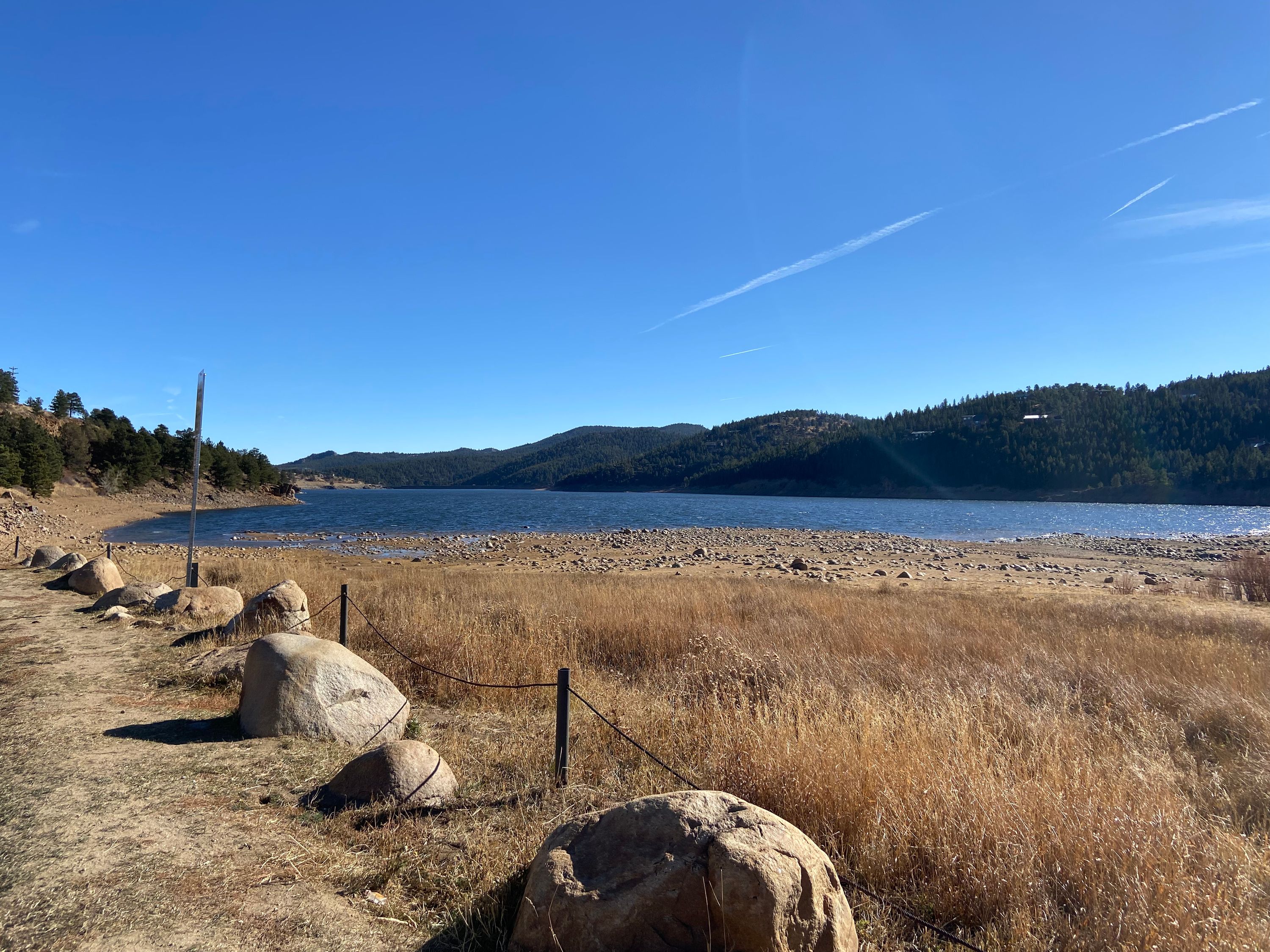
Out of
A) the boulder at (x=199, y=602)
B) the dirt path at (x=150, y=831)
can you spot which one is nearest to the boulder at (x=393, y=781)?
the dirt path at (x=150, y=831)

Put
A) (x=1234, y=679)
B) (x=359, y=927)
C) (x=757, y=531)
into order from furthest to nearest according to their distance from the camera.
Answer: (x=757, y=531) < (x=1234, y=679) < (x=359, y=927)

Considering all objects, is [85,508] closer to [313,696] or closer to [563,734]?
[313,696]

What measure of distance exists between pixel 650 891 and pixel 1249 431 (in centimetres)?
16922

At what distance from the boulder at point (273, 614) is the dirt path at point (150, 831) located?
7.37ft

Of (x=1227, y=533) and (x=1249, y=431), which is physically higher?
(x=1249, y=431)

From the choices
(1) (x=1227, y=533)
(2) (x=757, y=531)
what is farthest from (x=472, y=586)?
(1) (x=1227, y=533)

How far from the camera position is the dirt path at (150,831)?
3.46 metres

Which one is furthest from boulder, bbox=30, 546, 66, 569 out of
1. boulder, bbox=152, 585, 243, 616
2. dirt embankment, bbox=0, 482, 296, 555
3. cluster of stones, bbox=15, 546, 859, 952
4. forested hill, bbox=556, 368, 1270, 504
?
forested hill, bbox=556, 368, 1270, 504

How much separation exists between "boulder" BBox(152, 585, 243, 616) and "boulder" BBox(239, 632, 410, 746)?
21.0ft

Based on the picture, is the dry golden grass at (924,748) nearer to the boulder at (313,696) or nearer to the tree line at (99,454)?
the boulder at (313,696)

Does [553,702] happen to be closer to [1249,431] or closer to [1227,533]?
[1227,533]

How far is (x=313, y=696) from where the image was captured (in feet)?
21.8

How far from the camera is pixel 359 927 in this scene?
3.59m

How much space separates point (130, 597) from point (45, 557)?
9122mm
